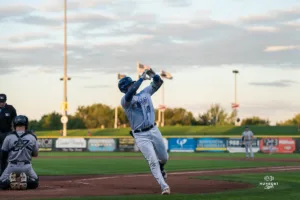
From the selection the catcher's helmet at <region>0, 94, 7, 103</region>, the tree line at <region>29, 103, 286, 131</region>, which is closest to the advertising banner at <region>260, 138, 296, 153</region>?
the catcher's helmet at <region>0, 94, 7, 103</region>

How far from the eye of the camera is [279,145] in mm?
43625

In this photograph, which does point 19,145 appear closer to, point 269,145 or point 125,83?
point 125,83

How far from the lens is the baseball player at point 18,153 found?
12.3 meters

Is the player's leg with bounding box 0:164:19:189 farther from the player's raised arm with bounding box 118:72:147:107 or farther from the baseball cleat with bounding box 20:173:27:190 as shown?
the player's raised arm with bounding box 118:72:147:107

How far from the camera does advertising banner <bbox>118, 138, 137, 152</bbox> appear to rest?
48.5 meters

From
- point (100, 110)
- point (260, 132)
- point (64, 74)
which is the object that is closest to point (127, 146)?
point (64, 74)

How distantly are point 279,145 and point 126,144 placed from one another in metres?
12.6

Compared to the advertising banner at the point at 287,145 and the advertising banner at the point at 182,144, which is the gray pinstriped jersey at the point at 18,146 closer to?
the advertising banner at the point at 287,145

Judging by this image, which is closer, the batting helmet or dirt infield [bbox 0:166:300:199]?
the batting helmet

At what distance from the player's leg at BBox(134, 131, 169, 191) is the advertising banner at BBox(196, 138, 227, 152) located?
34.9m

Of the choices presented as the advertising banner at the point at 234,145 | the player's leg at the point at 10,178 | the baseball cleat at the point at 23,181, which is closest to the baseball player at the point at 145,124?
the baseball cleat at the point at 23,181

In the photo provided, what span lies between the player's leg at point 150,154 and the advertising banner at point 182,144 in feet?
117

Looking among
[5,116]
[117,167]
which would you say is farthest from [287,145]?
[5,116]

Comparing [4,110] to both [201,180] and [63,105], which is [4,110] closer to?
[201,180]
